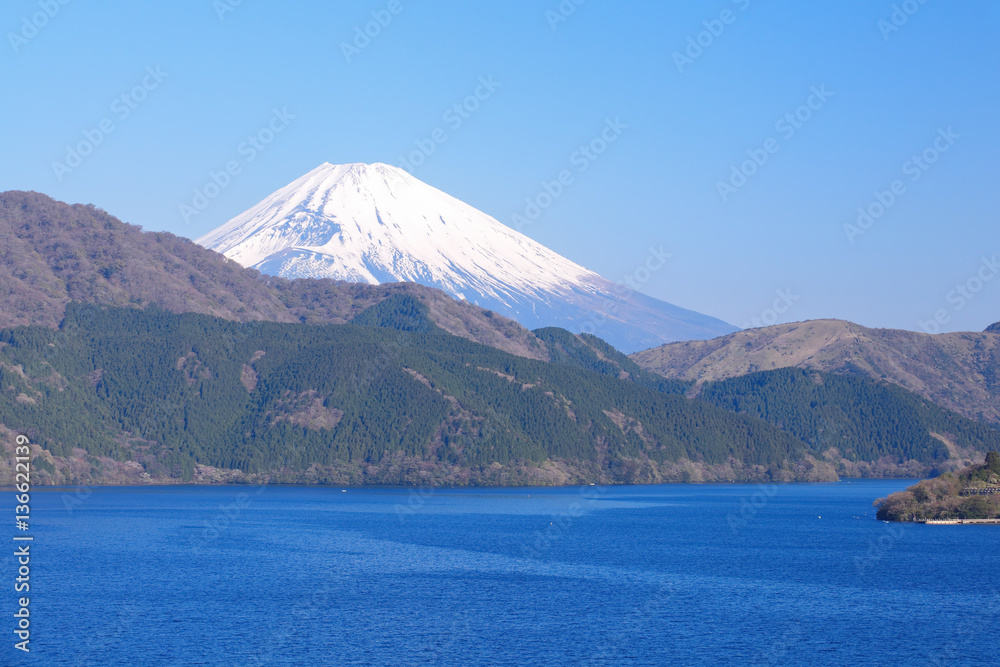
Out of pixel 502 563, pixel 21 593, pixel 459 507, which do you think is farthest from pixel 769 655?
pixel 459 507

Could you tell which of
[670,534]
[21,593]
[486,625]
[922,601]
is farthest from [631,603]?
[670,534]

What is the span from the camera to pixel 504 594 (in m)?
92.4

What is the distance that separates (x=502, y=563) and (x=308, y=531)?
38.9 metres

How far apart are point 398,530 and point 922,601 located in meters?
73.1

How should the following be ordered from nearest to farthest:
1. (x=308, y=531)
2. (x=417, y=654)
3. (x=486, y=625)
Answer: (x=417, y=654), (x=486, y=625), (x=308, y=531)

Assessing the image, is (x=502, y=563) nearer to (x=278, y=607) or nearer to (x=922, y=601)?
(x=278, y=607)

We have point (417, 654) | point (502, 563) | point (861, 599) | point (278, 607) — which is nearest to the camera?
point (417, 654)

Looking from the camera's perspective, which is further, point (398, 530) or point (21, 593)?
point (398, 530)

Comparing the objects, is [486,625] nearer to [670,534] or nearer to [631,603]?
[631,603]

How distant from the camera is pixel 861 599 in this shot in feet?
299

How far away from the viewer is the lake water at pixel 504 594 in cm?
7119

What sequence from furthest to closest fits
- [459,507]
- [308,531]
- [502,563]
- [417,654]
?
[459,507], [308,531], [502,563], [417,654]

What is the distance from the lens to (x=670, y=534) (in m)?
144

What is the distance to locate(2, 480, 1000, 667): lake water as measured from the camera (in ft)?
234
